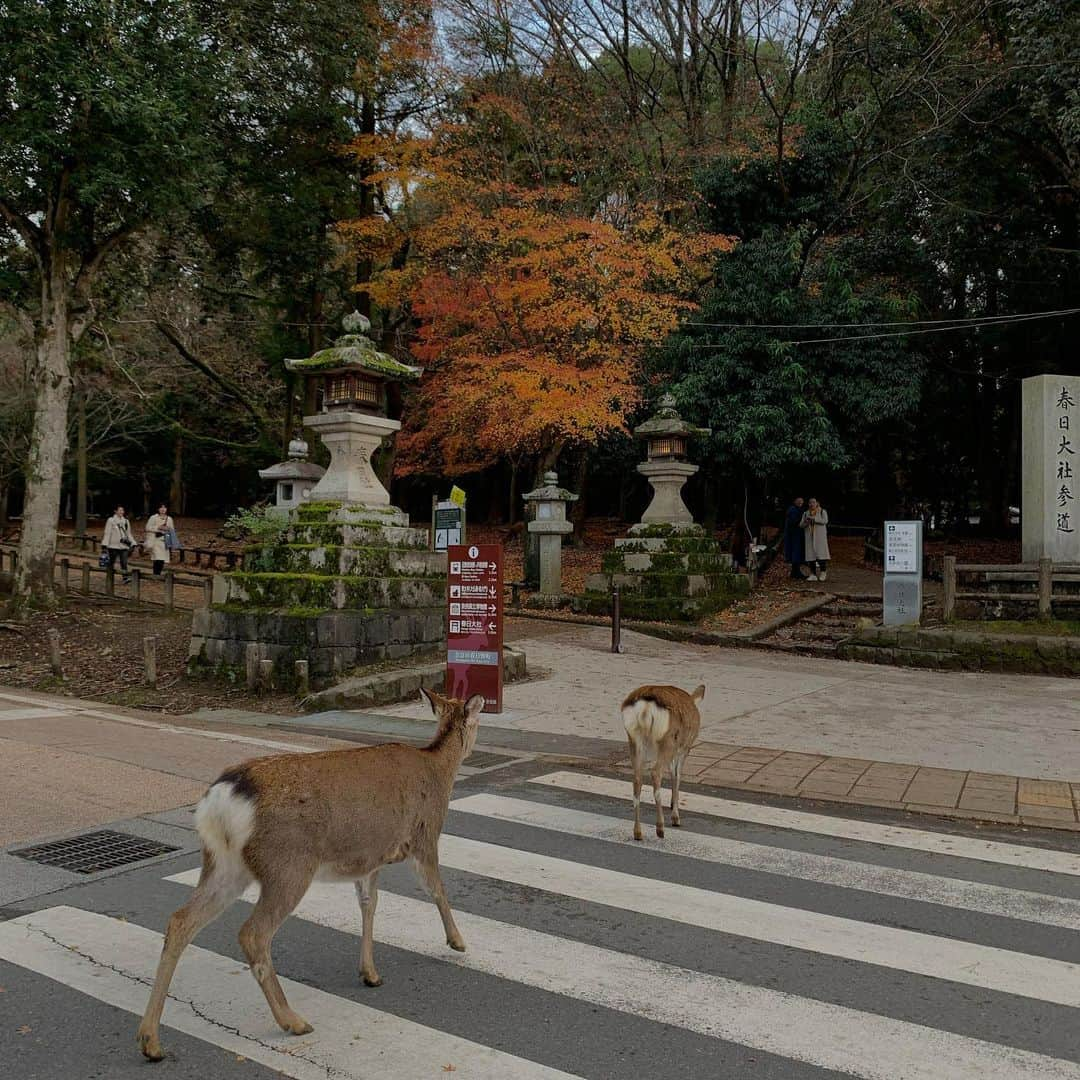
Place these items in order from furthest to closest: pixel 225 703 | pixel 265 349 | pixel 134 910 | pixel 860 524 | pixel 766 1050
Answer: pixel 860 524
pixel 265 349
pixel 225 703
pixel 134 910
pixel 766 1050

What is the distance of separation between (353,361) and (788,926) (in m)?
10.6

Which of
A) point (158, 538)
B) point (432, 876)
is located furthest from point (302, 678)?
point (158, 538)

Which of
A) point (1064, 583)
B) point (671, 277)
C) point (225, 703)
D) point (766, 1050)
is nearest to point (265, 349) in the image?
point (671, 277)

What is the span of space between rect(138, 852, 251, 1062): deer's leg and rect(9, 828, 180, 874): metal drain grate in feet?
7.46

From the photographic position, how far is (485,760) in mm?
8094

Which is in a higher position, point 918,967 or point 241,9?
point 241,9

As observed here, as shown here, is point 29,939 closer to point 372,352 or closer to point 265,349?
point 372,352

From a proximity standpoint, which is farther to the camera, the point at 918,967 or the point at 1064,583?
the point at 1064,583

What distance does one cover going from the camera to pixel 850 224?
2355 centimetres

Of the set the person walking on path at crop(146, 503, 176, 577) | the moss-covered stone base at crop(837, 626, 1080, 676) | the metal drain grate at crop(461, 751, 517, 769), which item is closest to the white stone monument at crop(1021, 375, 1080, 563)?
the moss-covered stone base at crop(837, 626, 1080, 676)

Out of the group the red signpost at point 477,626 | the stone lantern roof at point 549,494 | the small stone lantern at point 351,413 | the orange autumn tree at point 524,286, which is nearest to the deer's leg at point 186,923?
the red signpost at point 477,626

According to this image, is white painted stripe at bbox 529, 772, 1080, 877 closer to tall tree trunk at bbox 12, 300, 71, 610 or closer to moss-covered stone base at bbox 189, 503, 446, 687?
moss-covered stone base at bbox 189, 503, 446, 687

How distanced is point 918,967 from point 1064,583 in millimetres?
13630

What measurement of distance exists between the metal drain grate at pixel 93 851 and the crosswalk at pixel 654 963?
33 centimetres
